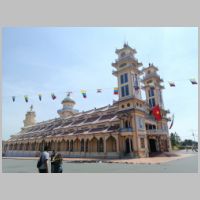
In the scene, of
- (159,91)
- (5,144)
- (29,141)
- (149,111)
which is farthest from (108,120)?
(5,144)

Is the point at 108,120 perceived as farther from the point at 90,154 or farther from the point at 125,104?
the point at 90,154

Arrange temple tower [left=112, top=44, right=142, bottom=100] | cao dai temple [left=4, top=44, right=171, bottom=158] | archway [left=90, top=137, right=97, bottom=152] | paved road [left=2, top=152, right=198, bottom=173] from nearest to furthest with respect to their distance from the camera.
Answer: paved road [left=2, top=152, right=198, bottom=173]
cao dai temple [left=4, top=44, right=171, bottom=158]
temple tower [left=112, top=44, right=142, bottom=100]
archway [left=90, top=137, right=97, bottom=152]

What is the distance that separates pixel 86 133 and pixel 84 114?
1027 centimetres

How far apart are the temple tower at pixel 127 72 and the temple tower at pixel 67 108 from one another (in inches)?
978

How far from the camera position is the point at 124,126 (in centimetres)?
3022

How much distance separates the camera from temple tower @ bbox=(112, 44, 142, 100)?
3128 cm

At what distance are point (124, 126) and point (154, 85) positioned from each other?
14.3 metres

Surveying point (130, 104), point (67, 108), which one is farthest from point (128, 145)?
point (67, 108)

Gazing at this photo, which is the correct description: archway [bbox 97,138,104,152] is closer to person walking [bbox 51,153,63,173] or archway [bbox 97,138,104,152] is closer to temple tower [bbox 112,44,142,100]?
temple tower [bbox 112,44,142,100]

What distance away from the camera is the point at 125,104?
31.1 m

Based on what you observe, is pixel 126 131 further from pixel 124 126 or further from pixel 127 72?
pixel 127 72

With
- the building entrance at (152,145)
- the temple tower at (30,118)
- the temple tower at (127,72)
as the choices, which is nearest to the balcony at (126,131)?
the temple tower at (127,72)

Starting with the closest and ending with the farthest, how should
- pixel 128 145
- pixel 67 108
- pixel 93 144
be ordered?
pixel 128 145 < pixel 93 144 < pixel 67 108

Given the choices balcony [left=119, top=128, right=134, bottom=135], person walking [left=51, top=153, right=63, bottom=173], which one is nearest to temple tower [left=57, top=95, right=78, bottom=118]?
balcony [left=119, top=128, right=134, bottom=135]
